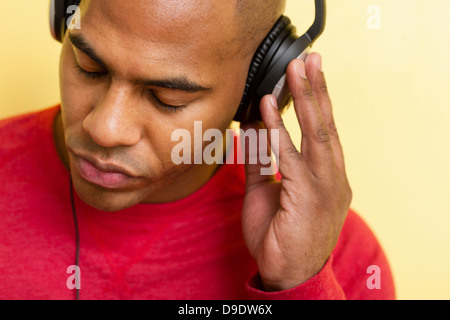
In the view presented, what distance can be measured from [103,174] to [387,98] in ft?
4.00

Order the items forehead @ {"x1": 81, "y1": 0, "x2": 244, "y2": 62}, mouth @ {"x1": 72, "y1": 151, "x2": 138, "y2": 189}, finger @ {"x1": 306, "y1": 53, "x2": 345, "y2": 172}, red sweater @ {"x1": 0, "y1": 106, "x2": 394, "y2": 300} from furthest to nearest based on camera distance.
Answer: red sweater @ {"x1": 0, "y1": 106, "x2": 394, "y2": 300}, finger @ {"x1": 306, "y1": 53, "x2": 345, "y2": 172}, mouth @ {"x1": 72, "y1": 151, "x2": 138, "y2": 189}, forehead @ {"x1": 81, "y1": 0, "x2": 244, "y2": 62}

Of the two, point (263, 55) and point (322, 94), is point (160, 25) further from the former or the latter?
point (322, 94)

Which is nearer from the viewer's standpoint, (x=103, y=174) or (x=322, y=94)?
(x=103, y=174)

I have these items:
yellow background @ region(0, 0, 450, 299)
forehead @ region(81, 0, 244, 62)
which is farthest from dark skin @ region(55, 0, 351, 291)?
yellow background @ region(0, 0, 450, 299)

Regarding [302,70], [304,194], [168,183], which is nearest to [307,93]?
[302,70]

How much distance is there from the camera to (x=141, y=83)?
123 centimetres

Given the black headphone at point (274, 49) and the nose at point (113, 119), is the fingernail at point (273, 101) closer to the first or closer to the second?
the black headphone at point (274, 49)

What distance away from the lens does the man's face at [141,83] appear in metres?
1.21

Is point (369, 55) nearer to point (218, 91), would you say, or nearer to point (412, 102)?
point (412, 102)

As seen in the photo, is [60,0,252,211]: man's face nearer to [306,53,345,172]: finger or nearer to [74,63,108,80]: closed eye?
[74,63,108,80]: closed eye

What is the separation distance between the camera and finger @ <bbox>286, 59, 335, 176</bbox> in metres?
1.39

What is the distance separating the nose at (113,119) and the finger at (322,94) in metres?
0.44
